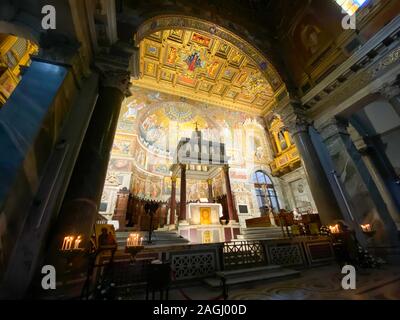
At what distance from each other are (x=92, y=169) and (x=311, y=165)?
725 cm

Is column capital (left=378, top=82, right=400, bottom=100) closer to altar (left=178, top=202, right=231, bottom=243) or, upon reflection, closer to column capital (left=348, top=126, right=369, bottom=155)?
column capital (left=348, top=126, right=369, bottom=155)

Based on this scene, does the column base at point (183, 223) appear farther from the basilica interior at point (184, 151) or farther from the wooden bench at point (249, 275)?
the wooden bench at point (249, 275)

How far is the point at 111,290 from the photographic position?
2.04 m

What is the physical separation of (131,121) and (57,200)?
11.0m

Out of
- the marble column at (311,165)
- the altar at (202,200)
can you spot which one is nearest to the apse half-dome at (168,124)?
the altar at (202,200)

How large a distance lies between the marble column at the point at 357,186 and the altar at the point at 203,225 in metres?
6.31

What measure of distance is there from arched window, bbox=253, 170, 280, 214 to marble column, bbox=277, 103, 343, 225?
Answer: 8078mm

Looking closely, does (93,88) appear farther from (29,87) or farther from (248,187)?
(248,187)

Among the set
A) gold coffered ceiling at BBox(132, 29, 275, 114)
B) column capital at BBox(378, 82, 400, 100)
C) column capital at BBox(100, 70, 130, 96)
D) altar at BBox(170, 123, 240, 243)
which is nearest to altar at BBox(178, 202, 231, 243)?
altar at BBox(170, 123, 240, 243)

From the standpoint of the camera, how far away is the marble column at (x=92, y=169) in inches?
106

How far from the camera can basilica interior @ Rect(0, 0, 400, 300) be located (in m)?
2.43

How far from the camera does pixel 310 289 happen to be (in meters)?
2.95

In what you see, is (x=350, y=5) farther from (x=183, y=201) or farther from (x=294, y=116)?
(x=183, y=201)

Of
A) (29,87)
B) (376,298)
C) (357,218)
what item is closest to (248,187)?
(357,218)
